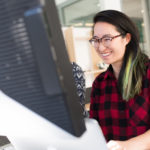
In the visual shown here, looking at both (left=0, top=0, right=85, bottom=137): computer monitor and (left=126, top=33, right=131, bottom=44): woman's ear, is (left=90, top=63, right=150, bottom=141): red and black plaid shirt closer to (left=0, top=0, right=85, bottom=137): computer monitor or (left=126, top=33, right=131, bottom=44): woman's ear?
(left=126, top=33, right=131, bottom=44): woman's ear

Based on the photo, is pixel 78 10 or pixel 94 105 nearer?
pixel 94 105

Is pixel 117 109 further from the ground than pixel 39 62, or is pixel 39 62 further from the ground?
pixel 39 62

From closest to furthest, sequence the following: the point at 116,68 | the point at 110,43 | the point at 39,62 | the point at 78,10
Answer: the point at 39,62 → the point at 110,43 → the point at 116,68 → the point at 78,10

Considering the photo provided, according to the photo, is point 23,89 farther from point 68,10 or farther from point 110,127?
point 68,10

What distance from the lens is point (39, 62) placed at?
28 cm

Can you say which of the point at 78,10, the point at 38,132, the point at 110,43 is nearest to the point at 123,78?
the point at 110,43

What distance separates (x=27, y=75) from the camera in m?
0.29

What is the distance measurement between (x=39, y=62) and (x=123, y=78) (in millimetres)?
960

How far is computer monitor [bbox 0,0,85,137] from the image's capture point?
10.5 inches

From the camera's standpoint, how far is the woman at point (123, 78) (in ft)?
3.63

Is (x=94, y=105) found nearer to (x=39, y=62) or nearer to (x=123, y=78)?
(x=123, y=78)

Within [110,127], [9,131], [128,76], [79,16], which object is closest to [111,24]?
[128,76]

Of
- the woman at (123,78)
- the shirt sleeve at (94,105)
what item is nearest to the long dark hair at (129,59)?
the woman at (123,78)

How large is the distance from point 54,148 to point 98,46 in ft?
2.87
